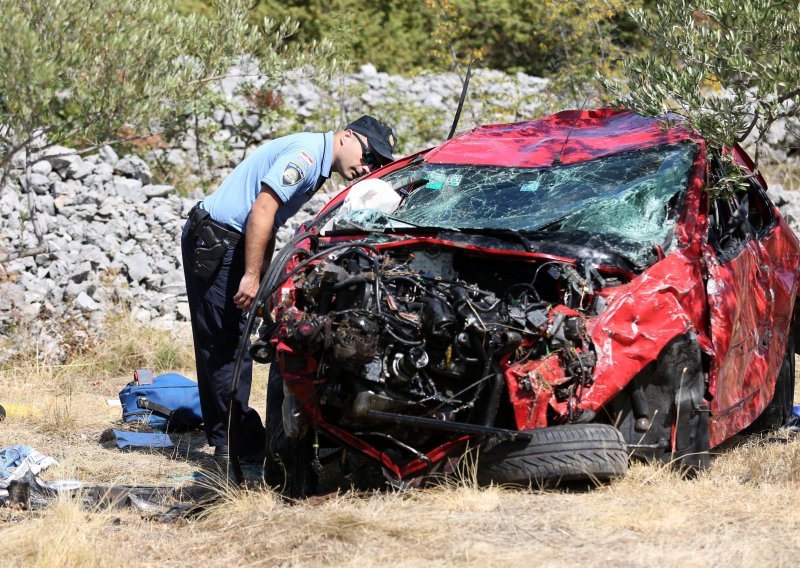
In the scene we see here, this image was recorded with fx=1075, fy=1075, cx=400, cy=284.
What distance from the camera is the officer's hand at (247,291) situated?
218 inches

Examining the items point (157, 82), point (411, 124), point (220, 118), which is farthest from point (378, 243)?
point (411, 124)

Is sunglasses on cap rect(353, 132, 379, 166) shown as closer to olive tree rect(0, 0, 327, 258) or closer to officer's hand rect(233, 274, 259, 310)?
officer's hand rect(233, 274, 259, 310)

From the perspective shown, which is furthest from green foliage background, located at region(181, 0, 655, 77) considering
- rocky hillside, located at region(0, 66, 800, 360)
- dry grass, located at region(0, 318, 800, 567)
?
dry grass, located at region(0, 318, 800, 567)

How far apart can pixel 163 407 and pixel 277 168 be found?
2.03m

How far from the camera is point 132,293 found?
9.73 m

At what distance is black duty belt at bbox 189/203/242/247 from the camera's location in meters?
5.91

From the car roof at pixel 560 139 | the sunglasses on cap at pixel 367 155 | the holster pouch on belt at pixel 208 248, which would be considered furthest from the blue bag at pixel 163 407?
the car roof at pixel 560 139

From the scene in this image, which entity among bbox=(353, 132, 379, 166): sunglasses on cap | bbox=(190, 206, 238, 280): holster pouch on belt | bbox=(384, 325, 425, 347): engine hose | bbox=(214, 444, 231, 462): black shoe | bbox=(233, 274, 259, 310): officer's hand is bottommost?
bbox=(214, 444, 231, 462): black shoe

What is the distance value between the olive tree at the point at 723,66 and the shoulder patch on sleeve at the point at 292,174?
6.24 ft

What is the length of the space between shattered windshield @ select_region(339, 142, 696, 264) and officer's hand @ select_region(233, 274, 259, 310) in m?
0.57

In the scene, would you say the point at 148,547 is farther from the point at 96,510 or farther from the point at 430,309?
the point at 430,309

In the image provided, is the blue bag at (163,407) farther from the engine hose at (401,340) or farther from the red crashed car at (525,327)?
the engine hose at (401,340)

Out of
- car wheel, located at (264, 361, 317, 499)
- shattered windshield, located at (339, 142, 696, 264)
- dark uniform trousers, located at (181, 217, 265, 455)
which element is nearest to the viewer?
car wheel, located at (264, 361, 317, 499)

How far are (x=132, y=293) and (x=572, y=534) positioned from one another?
6419 mm
